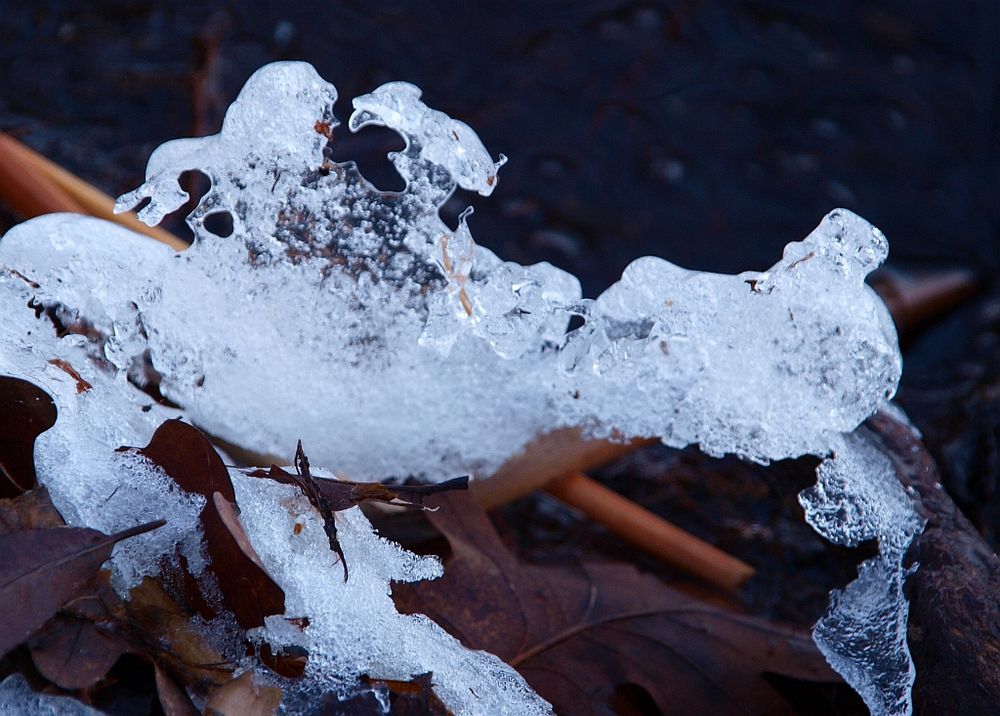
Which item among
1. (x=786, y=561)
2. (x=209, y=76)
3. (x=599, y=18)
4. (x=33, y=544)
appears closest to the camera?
(x=33, y=544)

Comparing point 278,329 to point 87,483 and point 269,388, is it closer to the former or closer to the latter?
point 269,388

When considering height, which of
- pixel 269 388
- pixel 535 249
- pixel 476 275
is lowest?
pixel 535 249

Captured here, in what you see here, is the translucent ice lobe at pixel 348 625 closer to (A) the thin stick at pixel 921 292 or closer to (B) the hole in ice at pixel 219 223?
(B) the hole in ice at pixel 219 223

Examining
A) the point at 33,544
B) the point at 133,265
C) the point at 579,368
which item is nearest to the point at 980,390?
the point at 579,368

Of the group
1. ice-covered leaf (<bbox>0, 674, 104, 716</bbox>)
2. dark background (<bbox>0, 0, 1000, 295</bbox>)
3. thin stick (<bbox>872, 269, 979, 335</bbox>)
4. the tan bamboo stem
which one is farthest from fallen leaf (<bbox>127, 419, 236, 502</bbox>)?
thin stick (<bbox>872, 269, 979, 335</bbox>)

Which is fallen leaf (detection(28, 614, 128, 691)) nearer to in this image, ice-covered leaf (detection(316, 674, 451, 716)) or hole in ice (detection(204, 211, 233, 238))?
ice-covered leaf (detection(316, 674, 451, 716))

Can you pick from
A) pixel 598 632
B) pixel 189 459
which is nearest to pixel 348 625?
pixel 189 459
